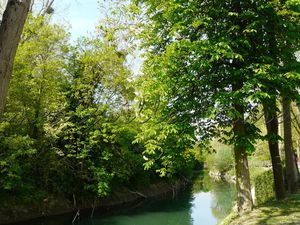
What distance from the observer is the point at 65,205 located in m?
23.7

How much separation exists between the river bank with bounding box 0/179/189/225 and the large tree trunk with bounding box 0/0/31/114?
59.4ft

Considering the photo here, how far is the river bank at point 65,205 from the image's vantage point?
20.3 metres

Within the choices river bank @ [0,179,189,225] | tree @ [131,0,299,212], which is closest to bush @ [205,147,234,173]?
river bank @ [0,179,189,225]

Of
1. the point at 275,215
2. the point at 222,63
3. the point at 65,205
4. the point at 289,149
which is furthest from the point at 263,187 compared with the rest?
the point at 65,205

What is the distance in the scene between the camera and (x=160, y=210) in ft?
86.4

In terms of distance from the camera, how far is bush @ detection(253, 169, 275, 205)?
15654 mm

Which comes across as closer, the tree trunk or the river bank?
the tree trunk

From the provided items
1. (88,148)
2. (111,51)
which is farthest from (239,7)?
(88,148)

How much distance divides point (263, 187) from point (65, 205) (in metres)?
13.2

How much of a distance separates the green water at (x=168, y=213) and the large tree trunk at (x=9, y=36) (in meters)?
18.8

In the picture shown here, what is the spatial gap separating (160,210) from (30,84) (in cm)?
1300

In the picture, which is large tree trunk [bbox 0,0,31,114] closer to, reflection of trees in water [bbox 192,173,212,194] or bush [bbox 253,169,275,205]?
bush [bbox 253,169,275,205]

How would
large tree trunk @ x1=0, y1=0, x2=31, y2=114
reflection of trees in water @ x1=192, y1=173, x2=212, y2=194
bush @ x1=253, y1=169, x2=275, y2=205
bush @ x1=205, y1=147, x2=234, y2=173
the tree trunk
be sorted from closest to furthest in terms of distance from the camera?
large tree trunk @ x1=0, y1=0, x2=31, y2=114 → the tree trunk → bush @ x1=253, y1=169, x2=275, y2=205 → reflection of trees in water @ x1=192, y1=173, x2=212, y2=194 → bush @ x1=205, y1=147, x2=234, y2=173

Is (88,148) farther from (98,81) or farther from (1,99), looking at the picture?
(1,99)
